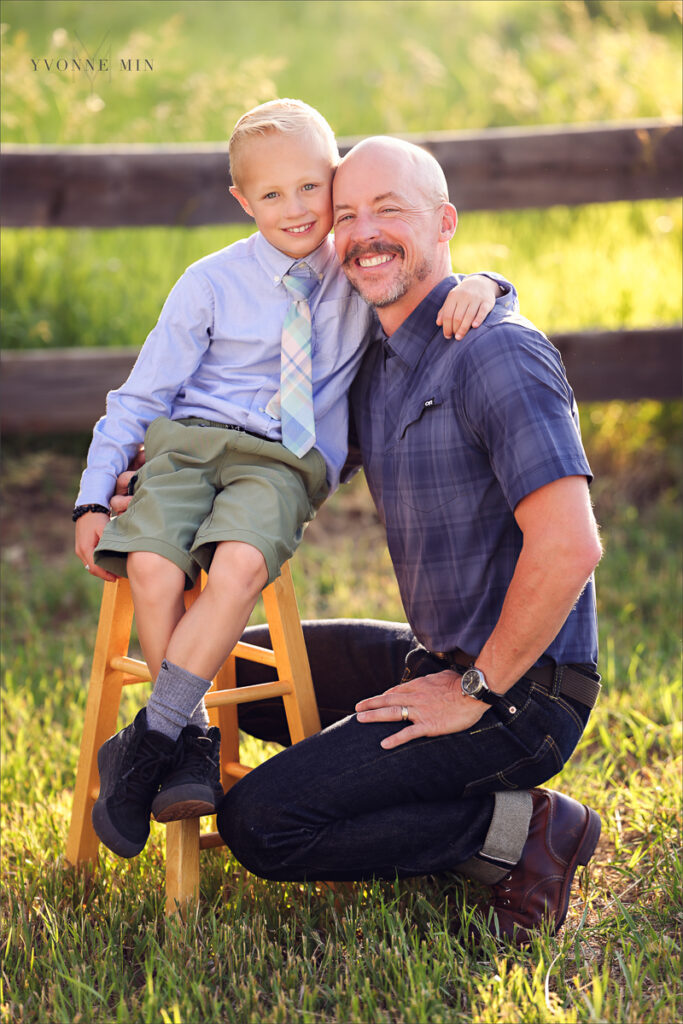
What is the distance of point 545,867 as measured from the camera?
7.55 ft

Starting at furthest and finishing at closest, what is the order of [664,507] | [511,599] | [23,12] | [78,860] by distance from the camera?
[23,12] < [664,507] < [78,860] < [511,599]

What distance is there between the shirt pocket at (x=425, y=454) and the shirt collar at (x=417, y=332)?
0.34 feet

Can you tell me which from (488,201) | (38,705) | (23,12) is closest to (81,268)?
(488,201)

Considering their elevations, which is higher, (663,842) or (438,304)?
(438,304)

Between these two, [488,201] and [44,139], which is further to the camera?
[44,139]

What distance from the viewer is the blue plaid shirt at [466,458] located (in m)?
2.08

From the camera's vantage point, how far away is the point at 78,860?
2.54 meters

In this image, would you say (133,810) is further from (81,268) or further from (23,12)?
(23,12)

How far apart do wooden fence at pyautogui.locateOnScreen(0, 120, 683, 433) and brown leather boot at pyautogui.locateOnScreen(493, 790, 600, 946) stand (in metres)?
2.45

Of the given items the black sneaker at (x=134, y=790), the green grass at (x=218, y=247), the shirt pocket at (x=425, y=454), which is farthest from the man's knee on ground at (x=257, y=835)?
the green grass at (x=218, y=247)

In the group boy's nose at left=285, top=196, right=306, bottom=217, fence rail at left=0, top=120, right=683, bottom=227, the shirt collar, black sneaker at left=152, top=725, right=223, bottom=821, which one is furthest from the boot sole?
fence rail at left=0, top=120, right=683, bottom=227

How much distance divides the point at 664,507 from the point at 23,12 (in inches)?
339

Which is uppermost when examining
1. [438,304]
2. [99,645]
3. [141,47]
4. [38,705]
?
[141,47]

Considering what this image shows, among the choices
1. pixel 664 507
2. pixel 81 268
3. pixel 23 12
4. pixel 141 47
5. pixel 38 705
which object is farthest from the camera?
pixel 23 12
